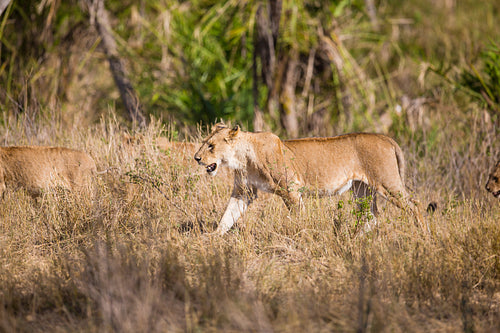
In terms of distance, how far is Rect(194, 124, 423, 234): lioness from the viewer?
5.77 meters

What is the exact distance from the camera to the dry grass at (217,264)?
3889 millimetres

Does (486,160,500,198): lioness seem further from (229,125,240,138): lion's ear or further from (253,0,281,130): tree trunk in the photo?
(253,0,281,130): tree trunk

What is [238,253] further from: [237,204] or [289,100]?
[289,100]

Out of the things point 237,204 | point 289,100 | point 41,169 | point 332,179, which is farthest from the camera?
point 289,100

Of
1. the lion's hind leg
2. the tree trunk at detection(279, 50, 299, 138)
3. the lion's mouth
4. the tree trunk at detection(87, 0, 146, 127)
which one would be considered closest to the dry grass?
the lion's hind leg

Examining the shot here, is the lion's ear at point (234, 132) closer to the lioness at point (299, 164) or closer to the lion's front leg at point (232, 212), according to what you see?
the lioness at point (299, 164)

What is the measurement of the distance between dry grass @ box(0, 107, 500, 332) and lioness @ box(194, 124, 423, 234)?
0.76 feet

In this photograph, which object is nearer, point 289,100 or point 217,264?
point 217,264

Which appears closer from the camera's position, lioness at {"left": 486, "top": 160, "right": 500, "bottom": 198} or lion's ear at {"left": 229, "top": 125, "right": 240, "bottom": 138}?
lion's ear at {"left": 229, "top": 125, "right": 240, "bottom": 138}

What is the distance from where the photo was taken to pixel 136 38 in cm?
1438

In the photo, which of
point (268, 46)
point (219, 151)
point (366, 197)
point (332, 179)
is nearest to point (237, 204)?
point (219, 151)

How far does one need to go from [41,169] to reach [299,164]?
3.15 metres

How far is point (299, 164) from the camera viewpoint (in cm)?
608

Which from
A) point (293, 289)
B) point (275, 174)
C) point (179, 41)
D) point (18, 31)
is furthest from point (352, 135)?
point (18, 31)
